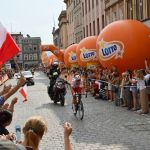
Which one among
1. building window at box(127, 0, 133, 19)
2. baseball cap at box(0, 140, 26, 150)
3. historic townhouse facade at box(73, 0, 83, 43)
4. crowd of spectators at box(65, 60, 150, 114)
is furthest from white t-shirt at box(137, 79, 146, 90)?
historic townhouse facade at box(73, 0, 83, 43)

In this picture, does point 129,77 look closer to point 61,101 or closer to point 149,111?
point 149,111

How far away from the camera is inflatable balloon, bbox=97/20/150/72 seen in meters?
17.8

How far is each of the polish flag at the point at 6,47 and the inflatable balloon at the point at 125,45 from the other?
10.4 metres

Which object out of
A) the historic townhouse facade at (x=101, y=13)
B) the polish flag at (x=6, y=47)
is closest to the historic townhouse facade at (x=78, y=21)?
the historic townhouse facade at (x=101, y=13)

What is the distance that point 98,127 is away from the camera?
42.2 ft

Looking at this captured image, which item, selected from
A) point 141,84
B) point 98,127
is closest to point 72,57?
point 141,84

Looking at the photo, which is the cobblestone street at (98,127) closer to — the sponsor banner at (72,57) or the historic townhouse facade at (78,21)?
the sponsor banner at (72,57)

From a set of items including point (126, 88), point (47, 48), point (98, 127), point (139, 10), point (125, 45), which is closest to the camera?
point (98, 127)

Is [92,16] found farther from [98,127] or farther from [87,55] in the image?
[98,127]

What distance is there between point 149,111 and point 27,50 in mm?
149924

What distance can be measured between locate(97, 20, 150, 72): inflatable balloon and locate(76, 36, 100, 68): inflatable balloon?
7.36 m

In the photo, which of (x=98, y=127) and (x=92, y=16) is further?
(x=92, y=16)

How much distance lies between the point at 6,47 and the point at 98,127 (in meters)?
5.63

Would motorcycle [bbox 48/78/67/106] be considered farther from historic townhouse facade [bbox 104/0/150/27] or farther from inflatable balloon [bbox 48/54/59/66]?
inflatable balloon [bbox 48/54/59/66]
